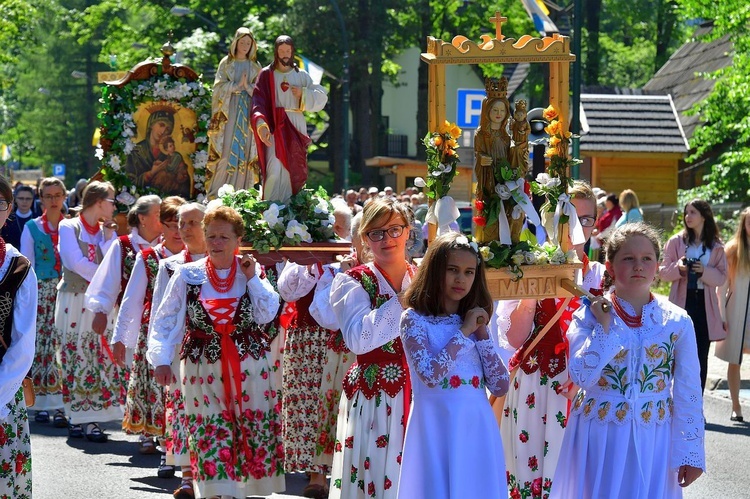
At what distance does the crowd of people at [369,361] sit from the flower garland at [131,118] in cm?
80

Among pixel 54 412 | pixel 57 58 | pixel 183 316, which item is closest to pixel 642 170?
pixel 54 412

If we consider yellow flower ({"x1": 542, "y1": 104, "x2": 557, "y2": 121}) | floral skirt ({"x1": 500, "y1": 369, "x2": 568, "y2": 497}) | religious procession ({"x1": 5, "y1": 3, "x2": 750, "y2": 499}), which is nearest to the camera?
religious procession ({"x1": 5, "y1": 3, "x2": 750, "y2": 499})

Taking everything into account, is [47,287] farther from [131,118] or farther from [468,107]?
[468,107]

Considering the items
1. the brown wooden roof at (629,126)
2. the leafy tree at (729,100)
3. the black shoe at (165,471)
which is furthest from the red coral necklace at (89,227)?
the brown wooden roof at (629,126)

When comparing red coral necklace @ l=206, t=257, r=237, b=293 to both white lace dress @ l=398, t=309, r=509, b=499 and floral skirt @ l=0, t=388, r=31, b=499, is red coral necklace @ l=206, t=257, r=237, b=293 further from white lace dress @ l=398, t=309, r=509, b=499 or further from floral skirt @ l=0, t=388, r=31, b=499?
white lace dress @ l=398, t=309, r=509, b=499

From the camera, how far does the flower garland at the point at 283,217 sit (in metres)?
9.61

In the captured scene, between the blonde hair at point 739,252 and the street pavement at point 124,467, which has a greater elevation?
the blonde hair at point 739,252

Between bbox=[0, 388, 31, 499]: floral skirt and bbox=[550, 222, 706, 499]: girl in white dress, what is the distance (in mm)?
2578

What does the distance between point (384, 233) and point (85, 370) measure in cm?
604

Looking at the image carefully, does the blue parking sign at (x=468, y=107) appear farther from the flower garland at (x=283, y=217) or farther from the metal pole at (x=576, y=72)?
the flower garland at (x=283, y=217)

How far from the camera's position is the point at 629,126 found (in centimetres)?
3325

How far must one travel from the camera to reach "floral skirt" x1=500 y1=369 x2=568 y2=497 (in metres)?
7.71

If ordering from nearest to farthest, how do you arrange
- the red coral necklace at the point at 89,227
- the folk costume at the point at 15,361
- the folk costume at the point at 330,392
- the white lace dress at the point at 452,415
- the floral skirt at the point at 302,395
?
1. the white lace dress at the point at 452,415
2. the folk costume at the point at 15,361
3. the folk costume at the point at 330,392
4. the floral skirt at the point at 302,395
5. the red coral necklace at the point at 89,227

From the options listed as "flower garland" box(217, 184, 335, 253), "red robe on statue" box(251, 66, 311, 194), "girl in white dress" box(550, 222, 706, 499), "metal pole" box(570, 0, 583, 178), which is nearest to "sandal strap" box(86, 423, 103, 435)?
"flower garland" box(217, 184, 335, 253)
